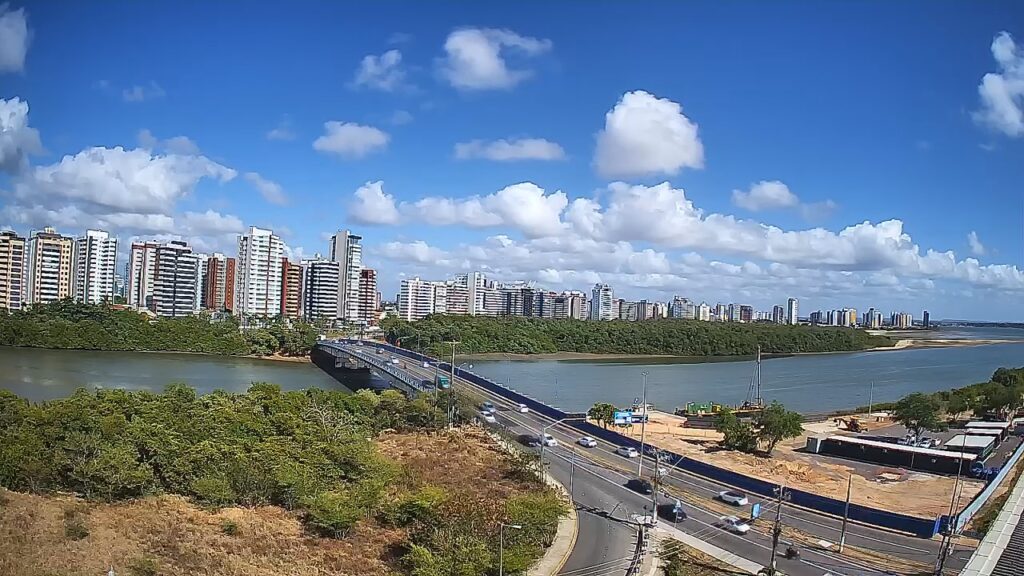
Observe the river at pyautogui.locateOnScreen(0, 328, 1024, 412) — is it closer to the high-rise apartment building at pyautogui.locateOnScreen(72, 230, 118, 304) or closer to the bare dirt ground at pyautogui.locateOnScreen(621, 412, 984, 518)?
the bare dirt ground at pyautogui.locateOnScreen(621, 412, 984, 518)

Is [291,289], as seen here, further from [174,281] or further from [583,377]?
[583,377]

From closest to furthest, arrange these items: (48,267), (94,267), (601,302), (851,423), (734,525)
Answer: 1. (734,525)
2. (851,423)
3. (48,267)
4. (94,267)
5. (601,302)

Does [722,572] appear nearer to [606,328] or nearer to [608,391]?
[608,391]

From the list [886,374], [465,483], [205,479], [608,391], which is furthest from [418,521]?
[886,374]

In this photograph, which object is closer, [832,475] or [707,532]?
[707,532]

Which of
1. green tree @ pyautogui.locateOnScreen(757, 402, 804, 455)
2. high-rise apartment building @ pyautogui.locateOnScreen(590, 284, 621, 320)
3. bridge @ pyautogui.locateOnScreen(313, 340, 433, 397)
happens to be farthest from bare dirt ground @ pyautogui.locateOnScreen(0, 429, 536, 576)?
high-rise apartment building @ pyautogui.locateOnScreen(590, 284, 621, 320)

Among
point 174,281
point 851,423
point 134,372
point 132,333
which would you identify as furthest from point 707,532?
point 174,281
